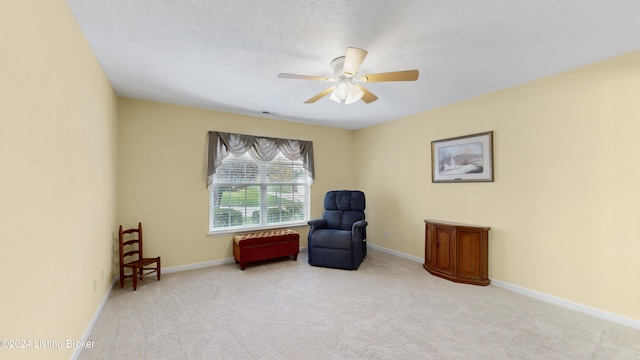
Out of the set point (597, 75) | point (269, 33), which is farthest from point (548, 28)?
point (269, 33)

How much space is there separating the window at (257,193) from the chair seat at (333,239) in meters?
1.00

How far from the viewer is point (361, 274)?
Result: 369cm

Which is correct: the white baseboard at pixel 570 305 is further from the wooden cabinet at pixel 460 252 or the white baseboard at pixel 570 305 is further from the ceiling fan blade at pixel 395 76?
the ceiling fan blade at pixel 395 76

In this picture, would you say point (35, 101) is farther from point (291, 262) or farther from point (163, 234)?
point (291, 262)

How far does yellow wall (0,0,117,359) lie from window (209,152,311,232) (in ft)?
6.34

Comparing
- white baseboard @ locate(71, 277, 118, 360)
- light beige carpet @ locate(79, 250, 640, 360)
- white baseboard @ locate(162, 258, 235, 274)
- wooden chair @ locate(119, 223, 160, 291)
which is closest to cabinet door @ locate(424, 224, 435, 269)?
light beige carpet @ locate(79, 250, 640, 360)

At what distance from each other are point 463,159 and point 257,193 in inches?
130

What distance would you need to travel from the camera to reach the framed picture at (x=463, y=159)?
3412 millimetres

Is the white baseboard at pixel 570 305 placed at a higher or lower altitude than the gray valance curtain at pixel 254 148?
lower

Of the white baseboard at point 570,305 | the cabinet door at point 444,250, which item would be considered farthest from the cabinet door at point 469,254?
the white baseboard at point 570,305

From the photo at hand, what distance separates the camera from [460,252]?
3.41 metres

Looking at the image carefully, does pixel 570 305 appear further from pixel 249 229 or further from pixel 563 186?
pixel 249 229

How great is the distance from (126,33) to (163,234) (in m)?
2.68

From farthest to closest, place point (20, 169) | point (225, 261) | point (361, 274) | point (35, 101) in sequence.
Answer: point (225, 261) < point (361, 274) < point (35, 101) < point (20, 169)
